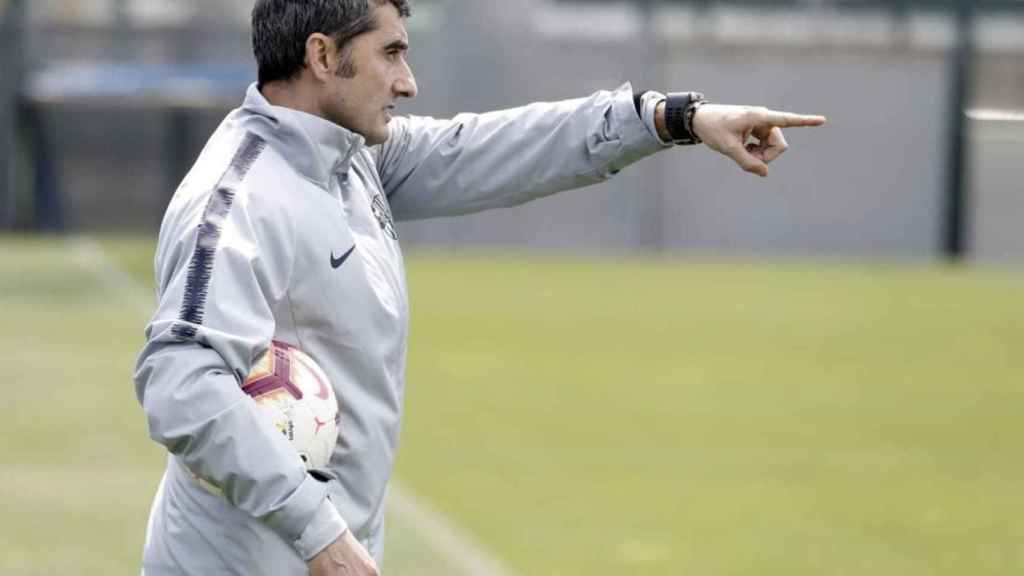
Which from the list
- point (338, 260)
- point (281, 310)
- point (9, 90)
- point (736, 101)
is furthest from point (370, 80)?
point (9, 90)

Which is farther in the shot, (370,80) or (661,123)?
(661,123)

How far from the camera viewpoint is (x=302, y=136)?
10.6ft

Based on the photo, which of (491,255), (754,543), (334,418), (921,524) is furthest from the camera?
(491,255)

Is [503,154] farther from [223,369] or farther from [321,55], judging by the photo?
[223,369]

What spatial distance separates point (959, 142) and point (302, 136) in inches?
1037

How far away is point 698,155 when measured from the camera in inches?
1113

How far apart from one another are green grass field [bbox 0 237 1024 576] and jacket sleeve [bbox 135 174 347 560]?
410 cm

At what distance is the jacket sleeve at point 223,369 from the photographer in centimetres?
295

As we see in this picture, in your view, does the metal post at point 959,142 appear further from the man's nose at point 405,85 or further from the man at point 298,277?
the man's nose at point 405,85

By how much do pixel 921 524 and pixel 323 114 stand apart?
5.67 metres

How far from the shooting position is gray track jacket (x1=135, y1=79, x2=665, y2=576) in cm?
297

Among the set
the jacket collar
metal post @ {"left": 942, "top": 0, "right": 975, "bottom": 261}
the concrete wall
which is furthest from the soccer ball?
metal post @ {"left": 942, "top": 0, "right": 975, "bottom": 261}

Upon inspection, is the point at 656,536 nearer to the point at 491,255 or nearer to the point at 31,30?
the point at 491,255

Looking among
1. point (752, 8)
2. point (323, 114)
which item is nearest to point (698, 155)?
point (752, 8)
